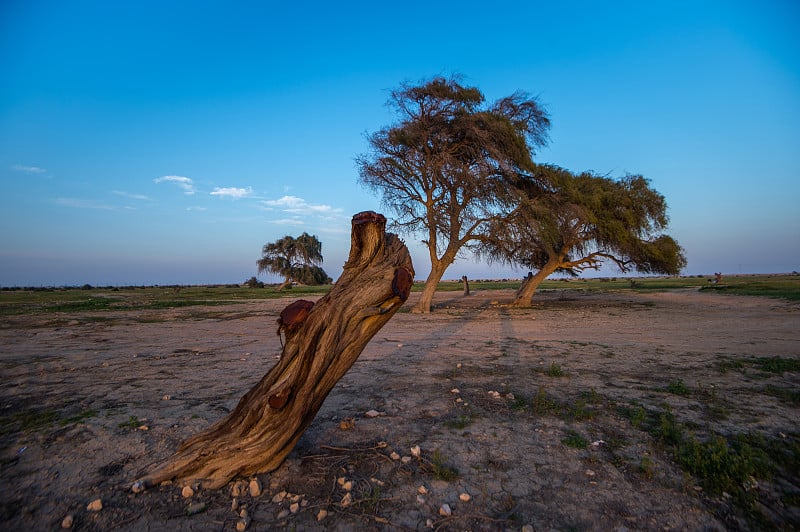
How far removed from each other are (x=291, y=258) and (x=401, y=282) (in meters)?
67.3

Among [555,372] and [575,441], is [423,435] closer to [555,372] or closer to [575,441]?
[575,441]

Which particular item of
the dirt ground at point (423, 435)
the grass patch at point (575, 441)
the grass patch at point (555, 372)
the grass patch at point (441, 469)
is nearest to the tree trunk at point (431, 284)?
the dirt ground at point (423, 435)

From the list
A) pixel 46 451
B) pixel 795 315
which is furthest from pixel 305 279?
pixel 46 451

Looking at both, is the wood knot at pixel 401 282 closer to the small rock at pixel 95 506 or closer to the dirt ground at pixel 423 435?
the dirt ground at pixel 423 435

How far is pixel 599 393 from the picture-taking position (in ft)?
21.0

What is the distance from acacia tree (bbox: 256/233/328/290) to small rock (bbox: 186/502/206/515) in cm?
6505

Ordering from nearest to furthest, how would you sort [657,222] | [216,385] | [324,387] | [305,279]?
1. [324,387]
2. [216,385]
3. [657,222]
4. [305,279]

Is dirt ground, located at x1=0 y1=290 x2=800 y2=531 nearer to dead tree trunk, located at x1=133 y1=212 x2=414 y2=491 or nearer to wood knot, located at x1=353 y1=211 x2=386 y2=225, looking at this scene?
dead tree trunk, located at x1=133 y1=212 x2=414 y2=491

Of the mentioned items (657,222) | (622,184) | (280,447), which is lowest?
(280,447)

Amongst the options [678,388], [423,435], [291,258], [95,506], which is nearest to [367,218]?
[423,435]

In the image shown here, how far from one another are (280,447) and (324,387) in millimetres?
718

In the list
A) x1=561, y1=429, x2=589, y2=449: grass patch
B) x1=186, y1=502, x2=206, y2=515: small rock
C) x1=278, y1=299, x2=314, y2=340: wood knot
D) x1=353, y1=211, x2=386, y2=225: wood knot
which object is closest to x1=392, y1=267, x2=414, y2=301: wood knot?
x1=353, y1=211, x2=386, y2=225: wood knot

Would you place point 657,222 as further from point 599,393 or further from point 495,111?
point 599,393

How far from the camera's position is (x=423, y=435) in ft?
16.0
